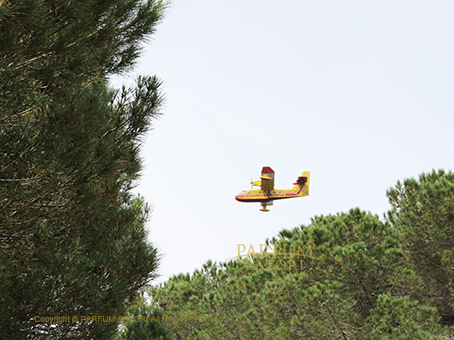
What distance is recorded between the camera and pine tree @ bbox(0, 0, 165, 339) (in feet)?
20.9

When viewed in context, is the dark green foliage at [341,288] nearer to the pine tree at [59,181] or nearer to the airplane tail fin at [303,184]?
the pine tree at [59,181]

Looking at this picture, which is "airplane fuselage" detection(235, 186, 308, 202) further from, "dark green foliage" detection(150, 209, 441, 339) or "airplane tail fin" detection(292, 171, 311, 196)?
"dark green foliage" detection(150, 209, 441, 339)

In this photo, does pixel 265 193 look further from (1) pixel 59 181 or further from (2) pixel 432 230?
(1) pixel 59 181

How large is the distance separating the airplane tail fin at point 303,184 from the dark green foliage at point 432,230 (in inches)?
849

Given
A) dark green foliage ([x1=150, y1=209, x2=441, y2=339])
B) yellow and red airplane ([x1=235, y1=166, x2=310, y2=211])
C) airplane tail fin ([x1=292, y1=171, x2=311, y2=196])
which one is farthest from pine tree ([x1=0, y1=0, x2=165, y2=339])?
airplane tail fin ([x1=292, y1=171, x2=311, y2=196])

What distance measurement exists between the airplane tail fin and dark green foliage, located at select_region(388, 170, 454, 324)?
2156 centimetres

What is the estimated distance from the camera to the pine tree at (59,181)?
251 inches

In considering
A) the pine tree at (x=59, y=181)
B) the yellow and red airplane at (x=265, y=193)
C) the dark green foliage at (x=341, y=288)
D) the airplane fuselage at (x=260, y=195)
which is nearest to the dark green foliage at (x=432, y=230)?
the dark green foliage at (x=341, y=288)

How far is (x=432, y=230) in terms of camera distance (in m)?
16.0

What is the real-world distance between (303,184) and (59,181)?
112 ft

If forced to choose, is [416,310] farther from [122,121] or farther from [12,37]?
[12,37]

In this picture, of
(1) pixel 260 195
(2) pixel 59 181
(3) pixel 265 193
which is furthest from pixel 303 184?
(2) pixel 59 181

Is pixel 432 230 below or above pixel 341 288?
above

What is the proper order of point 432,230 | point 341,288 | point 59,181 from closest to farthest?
point 59,181
point 341,288
point 432,230
